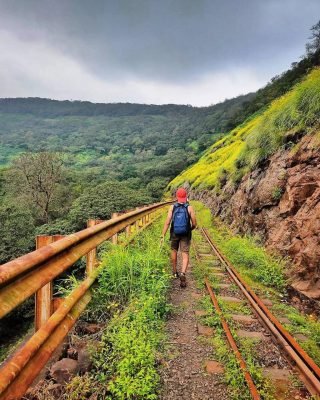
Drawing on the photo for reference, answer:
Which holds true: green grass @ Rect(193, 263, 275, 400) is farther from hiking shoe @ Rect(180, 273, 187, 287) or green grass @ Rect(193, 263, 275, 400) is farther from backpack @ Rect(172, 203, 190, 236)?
backpack @ Rect(172, 203, 190, 236)

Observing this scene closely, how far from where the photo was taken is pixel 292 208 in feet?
31.1

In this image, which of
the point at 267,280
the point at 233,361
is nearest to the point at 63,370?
the point at 233,361

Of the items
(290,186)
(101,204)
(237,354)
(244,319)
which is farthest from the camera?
(101,204)

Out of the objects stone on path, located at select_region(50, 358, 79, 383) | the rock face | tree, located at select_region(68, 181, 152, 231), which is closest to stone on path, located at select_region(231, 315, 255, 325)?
the rock face

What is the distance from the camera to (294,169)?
10234mm

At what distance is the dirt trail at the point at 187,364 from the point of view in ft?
11.3

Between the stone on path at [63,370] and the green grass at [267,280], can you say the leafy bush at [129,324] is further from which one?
the green grass at [267,280]

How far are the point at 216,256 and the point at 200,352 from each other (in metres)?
6.54

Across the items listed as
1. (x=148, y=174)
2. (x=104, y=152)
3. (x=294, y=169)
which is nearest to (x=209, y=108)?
(x=104, y=152)

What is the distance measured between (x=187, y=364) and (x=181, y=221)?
3885 millimetres

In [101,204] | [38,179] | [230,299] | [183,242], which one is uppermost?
[183,242]

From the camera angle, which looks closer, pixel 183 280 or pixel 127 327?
pixel 127 327

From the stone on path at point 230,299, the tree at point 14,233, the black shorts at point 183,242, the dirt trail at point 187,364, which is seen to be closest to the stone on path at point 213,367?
the dirt trail at point 187,364

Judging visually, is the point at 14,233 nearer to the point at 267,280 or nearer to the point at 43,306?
the point at 267,280
